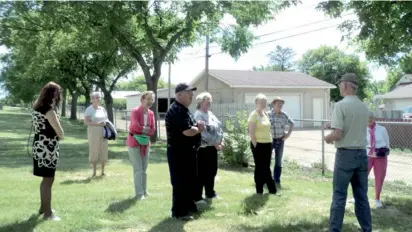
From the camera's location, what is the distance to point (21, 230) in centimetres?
529

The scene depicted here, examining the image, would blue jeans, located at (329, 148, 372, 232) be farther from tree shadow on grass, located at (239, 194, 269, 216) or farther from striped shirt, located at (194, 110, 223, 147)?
striped shirt, located at (194, 110, 223, 147)

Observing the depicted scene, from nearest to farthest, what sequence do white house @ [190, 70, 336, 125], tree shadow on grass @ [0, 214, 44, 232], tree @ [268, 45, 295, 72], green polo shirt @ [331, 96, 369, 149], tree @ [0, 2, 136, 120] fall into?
green polo shirt @ [331, 96, 369, 149] → tree shadow on grass @ [0, 214, 44, 232] → tree @ [0, 2, 136, 120] → white house @ [190, 70, 336, 125] → tree @ [268, 45, 295, 72]

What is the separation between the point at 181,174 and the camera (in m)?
5.89

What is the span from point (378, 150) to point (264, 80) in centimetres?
2602

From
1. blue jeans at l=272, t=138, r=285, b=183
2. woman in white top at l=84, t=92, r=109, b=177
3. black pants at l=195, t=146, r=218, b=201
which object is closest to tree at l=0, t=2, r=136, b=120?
woman in white top at l=84, t=92, r=109, b=177

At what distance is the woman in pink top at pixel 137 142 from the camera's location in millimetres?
7164

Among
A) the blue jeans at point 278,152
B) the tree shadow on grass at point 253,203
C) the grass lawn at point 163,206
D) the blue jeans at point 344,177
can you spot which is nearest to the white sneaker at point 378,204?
the grass lawn at point 163,206

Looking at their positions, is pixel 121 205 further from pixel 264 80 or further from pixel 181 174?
pixel 264 80

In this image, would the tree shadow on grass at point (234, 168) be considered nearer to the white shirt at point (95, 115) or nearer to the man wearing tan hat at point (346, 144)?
the white shirt at point (95, 115)

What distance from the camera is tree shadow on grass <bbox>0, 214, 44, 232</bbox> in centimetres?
532

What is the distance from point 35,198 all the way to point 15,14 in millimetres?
10557

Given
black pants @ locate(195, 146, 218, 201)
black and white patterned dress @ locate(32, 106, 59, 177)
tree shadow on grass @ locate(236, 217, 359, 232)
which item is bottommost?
tree shadow on grass @ locate(236, 217, 359, 232)

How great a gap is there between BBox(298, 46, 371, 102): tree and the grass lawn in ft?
135

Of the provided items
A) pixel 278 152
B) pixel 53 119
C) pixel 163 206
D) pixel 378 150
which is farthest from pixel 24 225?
pixel 378 150
